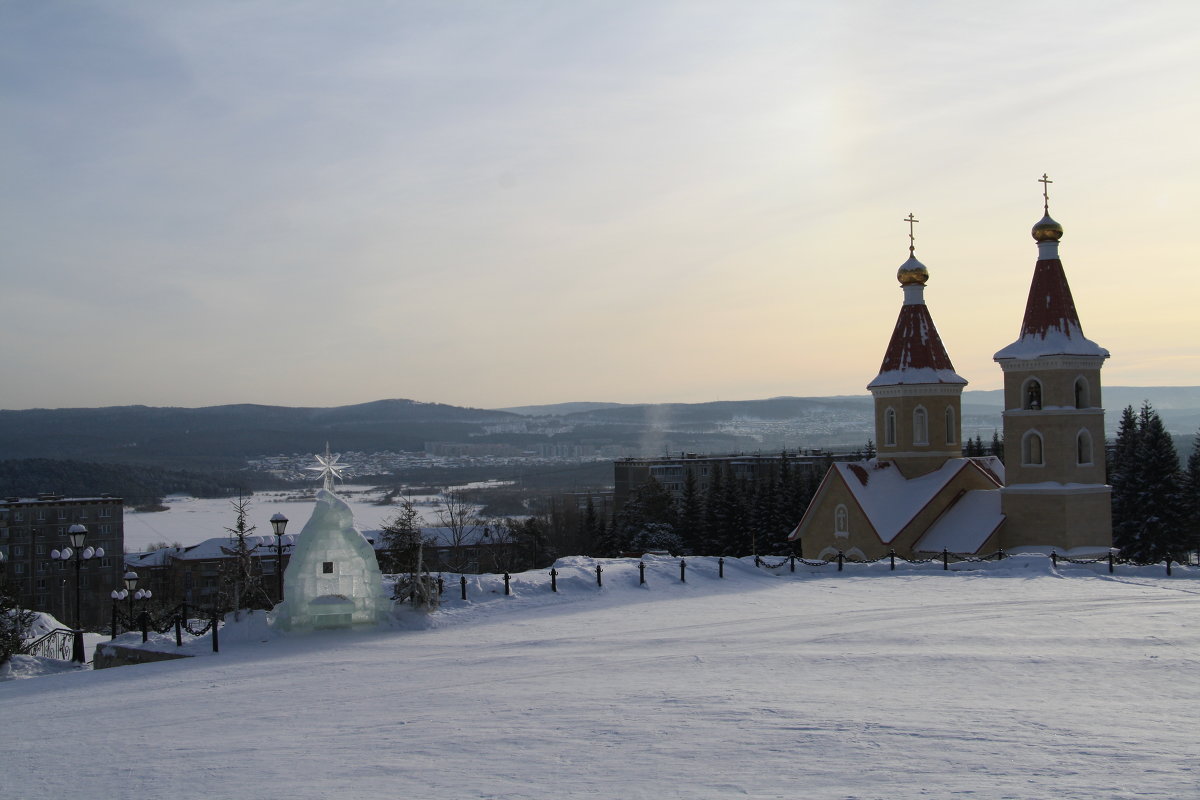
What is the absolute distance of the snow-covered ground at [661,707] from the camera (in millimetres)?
7625

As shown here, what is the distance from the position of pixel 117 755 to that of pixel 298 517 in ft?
318

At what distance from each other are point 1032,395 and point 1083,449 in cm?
201

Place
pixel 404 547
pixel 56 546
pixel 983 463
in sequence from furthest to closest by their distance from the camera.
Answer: pixel 56 546 → pixel 983 463 → pixel 404 547

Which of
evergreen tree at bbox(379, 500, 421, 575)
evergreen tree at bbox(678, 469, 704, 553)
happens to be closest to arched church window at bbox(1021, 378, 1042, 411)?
evergreen tree at bbox(379, 500, 421, 575)

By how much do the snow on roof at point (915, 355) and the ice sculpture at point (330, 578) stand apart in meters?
19.3

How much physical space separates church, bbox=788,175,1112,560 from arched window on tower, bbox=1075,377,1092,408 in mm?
28

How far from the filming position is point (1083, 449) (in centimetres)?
2669

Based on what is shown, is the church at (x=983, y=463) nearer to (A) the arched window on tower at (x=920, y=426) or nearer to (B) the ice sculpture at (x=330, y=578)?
(A) the arched window on tower at (x=920, y=426)

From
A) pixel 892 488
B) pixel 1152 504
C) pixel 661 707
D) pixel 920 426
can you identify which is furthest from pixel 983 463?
pixel 661 707

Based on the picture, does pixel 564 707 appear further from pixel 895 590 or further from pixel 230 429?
pixel 230 429

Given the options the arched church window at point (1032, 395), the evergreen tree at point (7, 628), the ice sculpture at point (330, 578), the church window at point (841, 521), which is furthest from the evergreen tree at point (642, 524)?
the ice sculpture at point (330, 578)

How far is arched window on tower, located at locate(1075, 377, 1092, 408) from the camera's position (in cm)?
2656

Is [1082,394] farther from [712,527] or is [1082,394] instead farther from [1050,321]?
[712,527]

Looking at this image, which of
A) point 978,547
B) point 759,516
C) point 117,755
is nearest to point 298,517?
→ point 759,516
